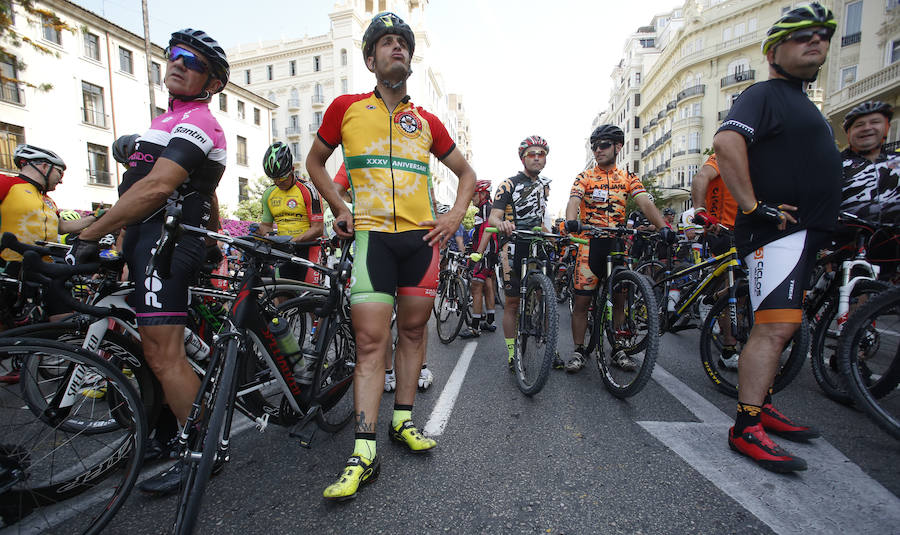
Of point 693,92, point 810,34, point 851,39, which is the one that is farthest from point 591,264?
point 693,92

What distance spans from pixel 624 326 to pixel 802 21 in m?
2.29

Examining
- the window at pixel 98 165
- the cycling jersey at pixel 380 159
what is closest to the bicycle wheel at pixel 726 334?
the cycling jersey at pixel 380 159

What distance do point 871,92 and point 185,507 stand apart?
27.1m

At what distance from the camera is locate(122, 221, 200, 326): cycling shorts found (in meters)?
1.92

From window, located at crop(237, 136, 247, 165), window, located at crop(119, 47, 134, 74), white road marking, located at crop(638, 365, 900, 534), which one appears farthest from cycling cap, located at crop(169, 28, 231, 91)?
window, located at crop(237, 136, 247, 165)

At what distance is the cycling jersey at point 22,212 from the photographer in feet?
12.2

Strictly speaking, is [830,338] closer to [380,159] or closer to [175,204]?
[380,159]

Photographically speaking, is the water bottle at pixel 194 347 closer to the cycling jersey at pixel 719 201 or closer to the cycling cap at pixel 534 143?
the cycling cap at pixel 534 143

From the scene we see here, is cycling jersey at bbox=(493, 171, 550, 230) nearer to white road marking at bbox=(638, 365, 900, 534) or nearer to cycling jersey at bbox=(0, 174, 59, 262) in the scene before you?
Answer: white road marking at bbox=(638, 365, 900, 534)

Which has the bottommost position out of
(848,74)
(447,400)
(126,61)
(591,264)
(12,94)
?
(447,400)

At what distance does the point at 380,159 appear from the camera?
7.49 ft

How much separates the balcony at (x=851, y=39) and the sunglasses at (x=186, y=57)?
121 feet

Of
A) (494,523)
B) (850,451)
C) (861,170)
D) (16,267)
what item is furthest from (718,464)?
(16,267)

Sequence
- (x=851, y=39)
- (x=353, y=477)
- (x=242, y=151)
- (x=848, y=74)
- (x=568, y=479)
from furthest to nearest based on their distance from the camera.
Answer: (x=242, y=151), (x=848, y=74), (x=851, y=39), (x=568, y=479), (x=353, y=477)
